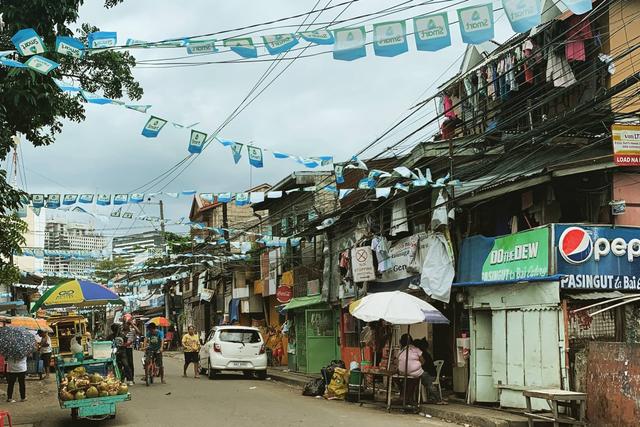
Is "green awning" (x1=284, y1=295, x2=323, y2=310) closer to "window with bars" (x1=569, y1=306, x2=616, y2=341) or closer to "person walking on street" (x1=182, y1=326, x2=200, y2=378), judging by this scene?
"person walking on street" (x1=182, y1=326, x2=200, y2=378)

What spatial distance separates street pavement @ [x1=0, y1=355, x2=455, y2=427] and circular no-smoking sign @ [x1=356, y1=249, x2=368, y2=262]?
451 cm

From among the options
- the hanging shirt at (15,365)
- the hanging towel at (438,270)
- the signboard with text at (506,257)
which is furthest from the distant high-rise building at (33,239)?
the signboard with text at (506,257)

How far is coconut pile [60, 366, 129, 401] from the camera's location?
1290 cm

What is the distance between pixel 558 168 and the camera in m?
A: 14.4

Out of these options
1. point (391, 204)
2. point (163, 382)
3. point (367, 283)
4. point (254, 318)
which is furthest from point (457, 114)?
point (254, 318)

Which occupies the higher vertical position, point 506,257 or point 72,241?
point 72,241

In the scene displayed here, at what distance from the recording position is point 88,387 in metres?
13.0

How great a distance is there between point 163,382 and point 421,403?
32.9 ft

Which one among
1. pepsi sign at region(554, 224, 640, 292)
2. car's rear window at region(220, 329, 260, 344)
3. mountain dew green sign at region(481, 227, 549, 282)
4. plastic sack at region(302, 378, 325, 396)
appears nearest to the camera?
pepsi sign at region(554, 224, 640, 292)

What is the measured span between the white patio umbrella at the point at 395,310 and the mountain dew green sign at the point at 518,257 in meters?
1.55

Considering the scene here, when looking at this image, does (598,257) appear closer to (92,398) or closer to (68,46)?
(92,398)

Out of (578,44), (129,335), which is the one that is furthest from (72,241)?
(578,44)

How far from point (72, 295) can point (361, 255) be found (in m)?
10.4

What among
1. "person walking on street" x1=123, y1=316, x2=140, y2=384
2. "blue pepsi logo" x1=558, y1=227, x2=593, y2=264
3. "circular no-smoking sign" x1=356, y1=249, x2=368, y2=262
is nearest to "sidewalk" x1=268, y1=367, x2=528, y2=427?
"blue pepsi logo" x1=558, y1=227, x2=593, y2=264
